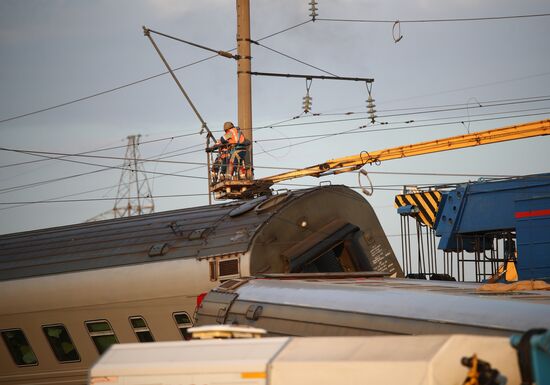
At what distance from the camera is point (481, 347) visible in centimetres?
801

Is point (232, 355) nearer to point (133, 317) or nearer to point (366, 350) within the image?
point (366, 350)

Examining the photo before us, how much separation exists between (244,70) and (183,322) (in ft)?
48.8

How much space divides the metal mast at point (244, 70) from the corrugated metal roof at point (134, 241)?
840 cm

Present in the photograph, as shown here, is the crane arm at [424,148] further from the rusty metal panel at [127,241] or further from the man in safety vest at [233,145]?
the rusty metal panel at [127,241]

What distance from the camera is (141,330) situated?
67.1ft

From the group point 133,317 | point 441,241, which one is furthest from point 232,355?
point 441,241

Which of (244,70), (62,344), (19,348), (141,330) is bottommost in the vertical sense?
(19,348)

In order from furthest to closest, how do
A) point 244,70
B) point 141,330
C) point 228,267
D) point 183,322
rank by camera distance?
point 244,70 < point 141,330 < point 183,322 < point 228,267

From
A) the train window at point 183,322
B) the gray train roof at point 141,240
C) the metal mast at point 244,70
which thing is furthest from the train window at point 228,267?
the metal mast at point 244,70

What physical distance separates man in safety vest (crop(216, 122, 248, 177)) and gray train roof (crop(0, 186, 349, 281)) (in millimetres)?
4223

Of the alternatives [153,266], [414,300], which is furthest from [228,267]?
[414,300]

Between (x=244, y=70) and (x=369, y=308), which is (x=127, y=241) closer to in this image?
(x=369, y=308)

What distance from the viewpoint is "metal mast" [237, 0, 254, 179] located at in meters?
32.4

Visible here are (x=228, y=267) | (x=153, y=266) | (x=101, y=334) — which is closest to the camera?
(x=228, y=267)
